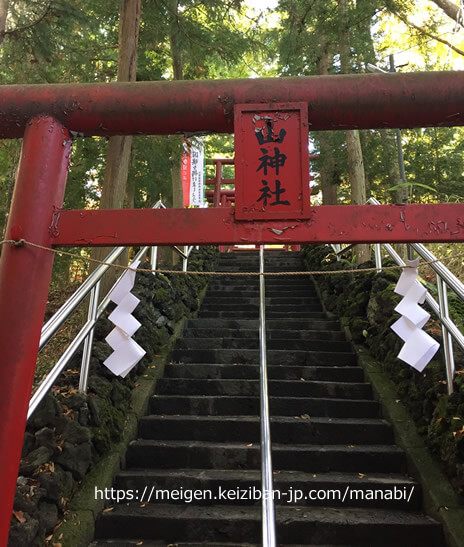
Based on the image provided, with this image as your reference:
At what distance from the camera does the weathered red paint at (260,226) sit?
2.10 meters

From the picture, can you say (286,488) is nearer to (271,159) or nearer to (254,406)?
(254,406)

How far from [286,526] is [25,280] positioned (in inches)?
86.9

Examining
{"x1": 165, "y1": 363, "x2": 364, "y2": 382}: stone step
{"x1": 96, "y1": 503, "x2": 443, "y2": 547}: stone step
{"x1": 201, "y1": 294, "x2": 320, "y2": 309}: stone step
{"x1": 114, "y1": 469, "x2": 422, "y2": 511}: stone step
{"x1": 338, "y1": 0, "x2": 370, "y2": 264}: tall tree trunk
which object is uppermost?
{"x1": 338, "y1": 0, "x2": 370, "y2": 264}: tall tree trunk

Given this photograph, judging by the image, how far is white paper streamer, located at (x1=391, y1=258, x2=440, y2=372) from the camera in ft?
9.72

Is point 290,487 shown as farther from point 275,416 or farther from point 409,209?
Answer: point 409,209

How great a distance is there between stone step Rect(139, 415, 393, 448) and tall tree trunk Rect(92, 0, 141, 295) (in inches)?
75.1

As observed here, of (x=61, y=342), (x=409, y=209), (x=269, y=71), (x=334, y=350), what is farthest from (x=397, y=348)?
(x=269, y=71)

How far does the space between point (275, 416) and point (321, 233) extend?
239 cm

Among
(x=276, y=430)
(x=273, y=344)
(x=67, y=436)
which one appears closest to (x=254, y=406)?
(x=276, y=430)

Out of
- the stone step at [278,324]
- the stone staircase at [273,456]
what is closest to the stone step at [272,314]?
the stone step at [278,324]

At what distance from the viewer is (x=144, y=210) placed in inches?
86.3

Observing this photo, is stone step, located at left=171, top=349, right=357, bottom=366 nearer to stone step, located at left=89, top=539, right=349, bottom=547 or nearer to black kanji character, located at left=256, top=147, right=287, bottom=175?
stone step, located at left=89, top=539, right=349, bottom=547

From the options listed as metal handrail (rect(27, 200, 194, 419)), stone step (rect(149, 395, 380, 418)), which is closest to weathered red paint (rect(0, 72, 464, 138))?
metal handrail (rect(27, 200, 194, 419))

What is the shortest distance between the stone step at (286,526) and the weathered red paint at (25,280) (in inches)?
46.0
